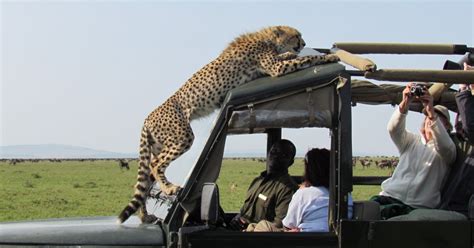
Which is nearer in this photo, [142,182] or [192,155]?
[192,155]

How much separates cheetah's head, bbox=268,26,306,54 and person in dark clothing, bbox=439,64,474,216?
1166 millimetres

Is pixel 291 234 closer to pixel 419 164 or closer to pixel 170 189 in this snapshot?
pixel 170 189

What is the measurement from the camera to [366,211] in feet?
13.7

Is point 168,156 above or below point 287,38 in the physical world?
below

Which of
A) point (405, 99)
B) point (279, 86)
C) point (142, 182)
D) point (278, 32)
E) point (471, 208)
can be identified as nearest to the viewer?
point (279, 86)

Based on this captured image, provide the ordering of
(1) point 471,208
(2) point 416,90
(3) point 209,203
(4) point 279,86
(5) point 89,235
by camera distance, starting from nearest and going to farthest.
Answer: (3) point 209,203
(4) point 279,86
(5) point 89,235
(1) point 471,208
(2) point 416,90

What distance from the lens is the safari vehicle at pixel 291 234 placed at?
3857 mm

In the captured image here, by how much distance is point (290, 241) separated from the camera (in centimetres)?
388

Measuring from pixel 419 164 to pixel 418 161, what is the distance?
2 cm

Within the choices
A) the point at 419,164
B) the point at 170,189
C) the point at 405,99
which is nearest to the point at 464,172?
the point at 419,164

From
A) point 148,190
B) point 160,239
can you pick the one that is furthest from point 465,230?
point 148,190

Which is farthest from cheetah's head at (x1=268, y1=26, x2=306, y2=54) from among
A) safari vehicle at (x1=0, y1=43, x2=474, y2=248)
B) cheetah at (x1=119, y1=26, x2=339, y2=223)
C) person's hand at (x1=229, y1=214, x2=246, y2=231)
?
person's hand at (x1=229, y1=214, x2=246, y2=231)

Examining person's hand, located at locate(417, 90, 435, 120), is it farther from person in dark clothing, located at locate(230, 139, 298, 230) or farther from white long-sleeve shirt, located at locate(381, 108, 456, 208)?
person in dark clothing, located at locate(230, 139, 298, 230)

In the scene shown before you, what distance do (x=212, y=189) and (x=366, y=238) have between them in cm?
84
